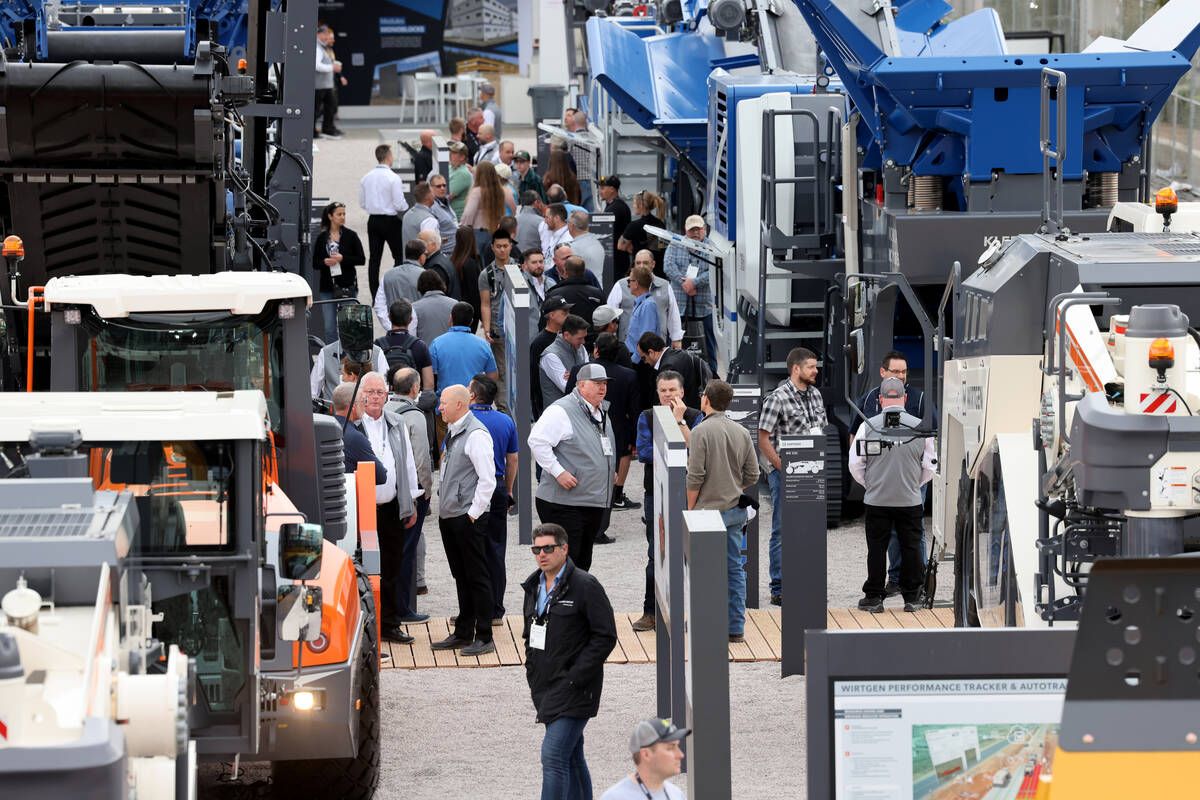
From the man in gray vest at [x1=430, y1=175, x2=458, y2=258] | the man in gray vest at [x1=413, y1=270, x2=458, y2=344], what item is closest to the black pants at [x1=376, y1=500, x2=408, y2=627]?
the man in gray vest at [x1=413, y1=270, x2=458, y2=344]

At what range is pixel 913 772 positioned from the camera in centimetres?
545

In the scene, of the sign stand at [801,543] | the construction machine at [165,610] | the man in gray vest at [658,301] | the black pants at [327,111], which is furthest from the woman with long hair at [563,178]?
the construction machine at [165,610]

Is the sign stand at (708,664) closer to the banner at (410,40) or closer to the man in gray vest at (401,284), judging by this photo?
the man in gray vest at (401,284)

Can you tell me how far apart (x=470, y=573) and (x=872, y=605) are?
8.84 ft

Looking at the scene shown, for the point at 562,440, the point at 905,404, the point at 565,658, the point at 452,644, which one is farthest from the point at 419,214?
the point at 565,658

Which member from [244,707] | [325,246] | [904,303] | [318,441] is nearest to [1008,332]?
[318,441]

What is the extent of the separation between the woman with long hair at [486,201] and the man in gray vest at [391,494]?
26.8 ft

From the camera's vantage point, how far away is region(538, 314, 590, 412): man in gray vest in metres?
14.8

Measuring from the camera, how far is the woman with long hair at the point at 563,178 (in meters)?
23.6

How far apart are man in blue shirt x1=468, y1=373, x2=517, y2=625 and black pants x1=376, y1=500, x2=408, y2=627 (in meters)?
0.57

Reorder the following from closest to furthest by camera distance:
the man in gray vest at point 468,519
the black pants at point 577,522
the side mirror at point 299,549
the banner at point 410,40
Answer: the side mirror at point 299,549 → the man in gray vest at point 468,519 → the black pants at point 577,522 → the banner at point 410,40

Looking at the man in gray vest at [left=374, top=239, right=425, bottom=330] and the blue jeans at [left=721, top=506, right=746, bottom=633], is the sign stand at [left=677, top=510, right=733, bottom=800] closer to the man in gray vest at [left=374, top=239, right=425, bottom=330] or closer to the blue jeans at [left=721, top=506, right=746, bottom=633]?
the blue jeans at [left=721, top=506, right=746, bottom=633]

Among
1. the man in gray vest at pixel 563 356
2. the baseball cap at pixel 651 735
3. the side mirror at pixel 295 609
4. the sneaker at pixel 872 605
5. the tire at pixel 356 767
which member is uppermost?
the man in gray vest at pixel 563 356

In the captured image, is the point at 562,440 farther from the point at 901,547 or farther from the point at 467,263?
the point at 467,263
